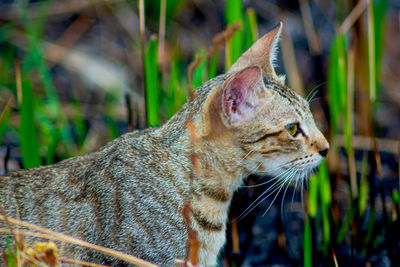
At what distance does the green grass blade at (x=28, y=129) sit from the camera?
2.88 meters

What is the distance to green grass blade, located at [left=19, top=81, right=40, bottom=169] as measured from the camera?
288cm

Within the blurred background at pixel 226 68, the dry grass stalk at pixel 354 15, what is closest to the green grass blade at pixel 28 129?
the blurred background at pixel 226 68

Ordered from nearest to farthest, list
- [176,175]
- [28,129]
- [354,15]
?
[176,175] < [28,129] < [354,15]

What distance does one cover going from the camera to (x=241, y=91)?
2.43 meters

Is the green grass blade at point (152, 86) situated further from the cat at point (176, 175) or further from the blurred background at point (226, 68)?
the cat at point (176, 175)

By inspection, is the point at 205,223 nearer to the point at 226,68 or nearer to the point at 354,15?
the point at 226,68

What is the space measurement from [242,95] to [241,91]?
2cm

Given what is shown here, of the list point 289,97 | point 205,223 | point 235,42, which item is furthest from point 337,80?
point 205,223

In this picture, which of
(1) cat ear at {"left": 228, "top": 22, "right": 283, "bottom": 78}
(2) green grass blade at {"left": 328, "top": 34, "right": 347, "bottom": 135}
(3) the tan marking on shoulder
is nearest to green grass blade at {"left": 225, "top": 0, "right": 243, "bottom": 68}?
(1) cat ear at {"left": 228, "top": 22, "right": 283, "bottom": 78}

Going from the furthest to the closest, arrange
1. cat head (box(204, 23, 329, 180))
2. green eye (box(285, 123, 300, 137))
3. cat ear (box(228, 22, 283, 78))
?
1. cat ear (box(228, 22, 283, 78))
2. green eye (box(285, 123, 300, 137))
3. cat head (box(204, 23, 329, 180))

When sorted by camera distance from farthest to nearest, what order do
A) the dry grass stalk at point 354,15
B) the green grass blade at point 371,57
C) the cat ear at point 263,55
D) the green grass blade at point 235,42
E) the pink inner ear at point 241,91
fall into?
the dry grass stalk at point 354,15
the green grass blade at point 371,57
the green grass blade at point 235,42
the cat ear at point 263,55
the pink inner ear at point 241,91

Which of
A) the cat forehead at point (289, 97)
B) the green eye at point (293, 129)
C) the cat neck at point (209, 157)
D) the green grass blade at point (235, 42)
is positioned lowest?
the cat neck at point (209, 157)

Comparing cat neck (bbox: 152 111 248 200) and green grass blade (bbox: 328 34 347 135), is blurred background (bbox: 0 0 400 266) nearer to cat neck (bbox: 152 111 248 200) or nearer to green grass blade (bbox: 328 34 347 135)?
green grass blade (bbox: 328 34 347 135)

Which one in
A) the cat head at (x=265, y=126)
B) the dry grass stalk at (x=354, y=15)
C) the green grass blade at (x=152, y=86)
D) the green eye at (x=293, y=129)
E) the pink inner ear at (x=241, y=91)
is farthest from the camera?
the dry grass stalk at (x=354, y=15)
